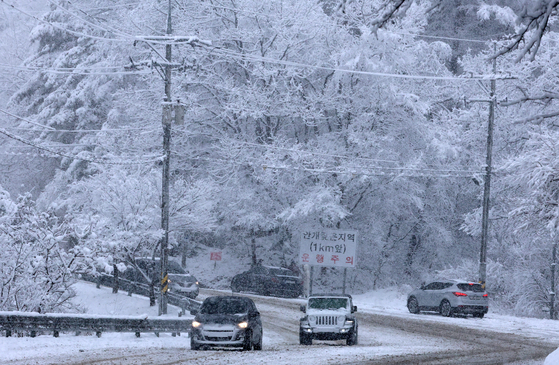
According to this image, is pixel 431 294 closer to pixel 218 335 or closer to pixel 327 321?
pixel 327 321

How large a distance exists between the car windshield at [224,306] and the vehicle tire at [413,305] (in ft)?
49.6

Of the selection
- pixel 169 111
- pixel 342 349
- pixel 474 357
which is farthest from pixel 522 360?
pixel 169 111

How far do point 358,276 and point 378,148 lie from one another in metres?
11.3

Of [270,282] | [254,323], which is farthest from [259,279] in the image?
[254,323]

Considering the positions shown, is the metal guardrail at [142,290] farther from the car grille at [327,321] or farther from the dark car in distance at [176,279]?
the car grille at [327,321]

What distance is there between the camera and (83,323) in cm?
1925

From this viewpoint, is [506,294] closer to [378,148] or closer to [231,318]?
[378,148]

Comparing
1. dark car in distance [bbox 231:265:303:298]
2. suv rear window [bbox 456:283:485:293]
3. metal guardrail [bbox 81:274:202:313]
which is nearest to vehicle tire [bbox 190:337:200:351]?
metal guardrail [bbox 81:274:202:313]

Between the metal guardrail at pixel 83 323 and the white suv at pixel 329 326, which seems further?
the white suv at pixel 329 326

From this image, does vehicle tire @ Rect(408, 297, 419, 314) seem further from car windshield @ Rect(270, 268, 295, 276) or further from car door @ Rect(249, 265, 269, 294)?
car door @ Rect(249, 265, 269, 294)

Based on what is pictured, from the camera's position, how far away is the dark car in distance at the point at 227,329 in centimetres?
1811

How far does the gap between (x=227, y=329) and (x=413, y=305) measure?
16.6 metres

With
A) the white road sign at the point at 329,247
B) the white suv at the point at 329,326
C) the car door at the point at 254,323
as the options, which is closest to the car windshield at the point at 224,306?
the car door at the point at 254,323

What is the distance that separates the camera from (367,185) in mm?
42125
